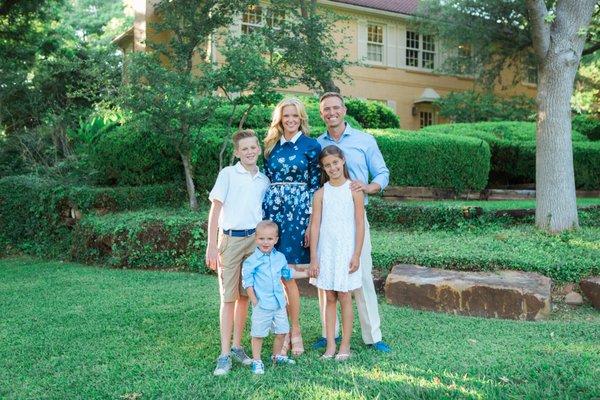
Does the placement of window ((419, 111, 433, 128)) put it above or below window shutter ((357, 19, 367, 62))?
below

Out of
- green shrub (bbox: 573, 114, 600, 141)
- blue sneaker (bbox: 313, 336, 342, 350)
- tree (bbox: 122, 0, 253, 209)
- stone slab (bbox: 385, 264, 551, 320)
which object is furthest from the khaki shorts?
green shrub (bbox: 573, 114, 600, 141)

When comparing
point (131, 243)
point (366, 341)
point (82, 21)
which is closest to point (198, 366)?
point (366, 341)

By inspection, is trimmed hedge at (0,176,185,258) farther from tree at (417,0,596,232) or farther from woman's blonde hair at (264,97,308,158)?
woman's blonde hair at (264,97,308,158)

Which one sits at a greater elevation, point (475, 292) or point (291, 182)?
point (291, 182)

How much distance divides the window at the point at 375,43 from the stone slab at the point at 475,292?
17.5 meters

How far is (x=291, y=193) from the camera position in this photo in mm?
4461

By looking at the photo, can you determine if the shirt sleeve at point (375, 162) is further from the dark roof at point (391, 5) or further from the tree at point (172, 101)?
the dark roof at point (391, 5)

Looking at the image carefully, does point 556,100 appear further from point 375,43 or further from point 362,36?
point 375,43

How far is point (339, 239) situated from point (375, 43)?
64.1 ft

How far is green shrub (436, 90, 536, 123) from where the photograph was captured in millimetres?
19562

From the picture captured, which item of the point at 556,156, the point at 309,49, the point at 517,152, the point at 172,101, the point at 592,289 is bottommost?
the point at 592,289

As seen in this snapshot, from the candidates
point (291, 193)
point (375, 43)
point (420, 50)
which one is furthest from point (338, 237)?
point (420, 50)

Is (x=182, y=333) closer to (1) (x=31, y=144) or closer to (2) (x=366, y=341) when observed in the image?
(2) (x=366, y=341)

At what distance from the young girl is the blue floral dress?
10 centimetres
